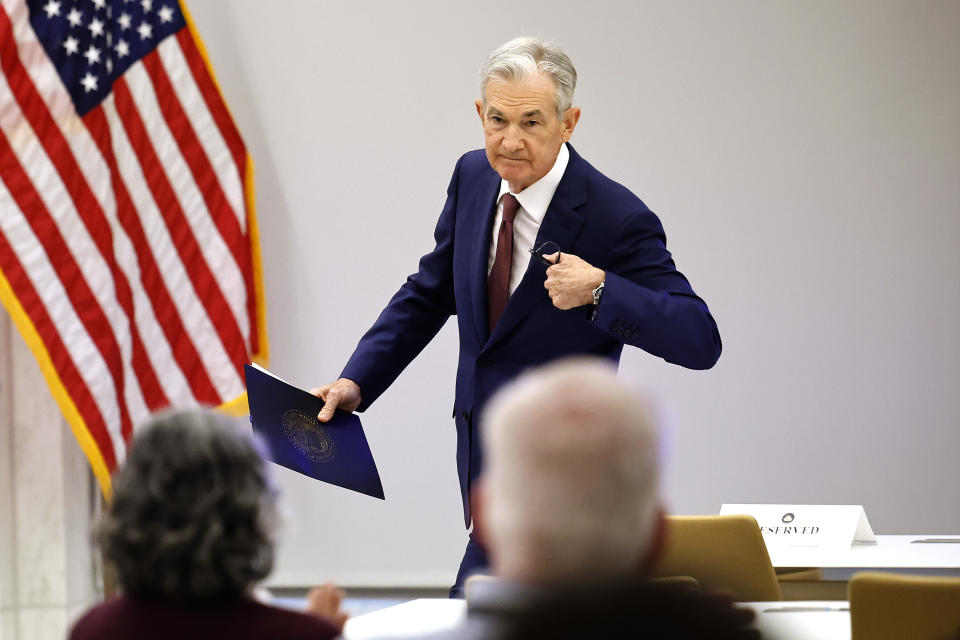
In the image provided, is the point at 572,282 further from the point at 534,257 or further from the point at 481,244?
the point at 481,244

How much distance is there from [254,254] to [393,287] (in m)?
0.70

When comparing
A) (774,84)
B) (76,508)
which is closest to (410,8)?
(774,84)

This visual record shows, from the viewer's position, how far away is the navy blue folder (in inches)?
117

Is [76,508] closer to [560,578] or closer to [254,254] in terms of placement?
[254,254]

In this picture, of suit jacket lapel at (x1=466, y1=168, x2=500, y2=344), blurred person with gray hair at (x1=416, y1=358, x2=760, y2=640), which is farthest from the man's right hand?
blurred person with gray hair at (x1=416, y1=358, x2=760, y2=640)

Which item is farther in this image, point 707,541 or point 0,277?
point 0,277

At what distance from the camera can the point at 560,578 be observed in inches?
46.8

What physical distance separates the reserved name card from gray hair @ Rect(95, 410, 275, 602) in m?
2.36

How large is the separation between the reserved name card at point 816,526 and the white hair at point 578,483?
2.43m

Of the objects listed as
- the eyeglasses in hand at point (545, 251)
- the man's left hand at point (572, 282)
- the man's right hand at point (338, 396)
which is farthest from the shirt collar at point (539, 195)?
the man's right hand at point (338, 396)

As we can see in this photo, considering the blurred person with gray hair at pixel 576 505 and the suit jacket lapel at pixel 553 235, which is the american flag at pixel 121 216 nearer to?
the suit jacket lapel at pixel 553 235

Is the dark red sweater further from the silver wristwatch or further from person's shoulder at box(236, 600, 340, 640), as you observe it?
the silver wristwatch

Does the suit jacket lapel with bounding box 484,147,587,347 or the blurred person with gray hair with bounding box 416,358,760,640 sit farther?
the suit jacket lapel with bounding box 484,147,587,347

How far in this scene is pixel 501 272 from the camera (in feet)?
10.3
